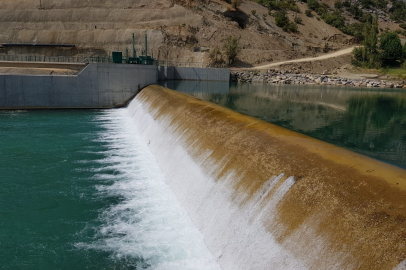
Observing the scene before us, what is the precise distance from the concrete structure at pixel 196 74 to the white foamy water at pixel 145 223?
92.1 feet

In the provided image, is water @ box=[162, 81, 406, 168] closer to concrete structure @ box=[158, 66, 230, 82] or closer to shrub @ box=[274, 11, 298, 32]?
concrete structure @ box=[158, 66, 230, 82]

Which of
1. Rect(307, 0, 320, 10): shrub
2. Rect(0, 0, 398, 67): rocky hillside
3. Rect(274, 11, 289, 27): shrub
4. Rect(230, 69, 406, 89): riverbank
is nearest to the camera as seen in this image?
Rect(230, 69, 406, 89): riverbank

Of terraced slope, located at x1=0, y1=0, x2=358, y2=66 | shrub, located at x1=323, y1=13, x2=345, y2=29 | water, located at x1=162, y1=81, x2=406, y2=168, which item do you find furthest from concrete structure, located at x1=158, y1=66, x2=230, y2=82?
shrub, located at x1=323, y1=13, x2=345, y2=29

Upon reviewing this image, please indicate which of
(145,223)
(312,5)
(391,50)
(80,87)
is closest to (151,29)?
(80,87)

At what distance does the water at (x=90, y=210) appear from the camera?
660 cm

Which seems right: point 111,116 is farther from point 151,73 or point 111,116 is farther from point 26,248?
point 26,248

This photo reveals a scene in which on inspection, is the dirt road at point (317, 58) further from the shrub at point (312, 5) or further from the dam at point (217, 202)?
the dam at point (217, 202)

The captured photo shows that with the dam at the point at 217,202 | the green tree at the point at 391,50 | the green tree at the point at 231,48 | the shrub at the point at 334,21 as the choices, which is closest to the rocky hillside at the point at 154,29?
the green tree at the point at 231,48

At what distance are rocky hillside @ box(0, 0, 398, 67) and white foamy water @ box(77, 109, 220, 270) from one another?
47.3 m

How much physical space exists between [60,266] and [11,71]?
93.1 feet

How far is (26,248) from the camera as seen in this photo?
6996 mm

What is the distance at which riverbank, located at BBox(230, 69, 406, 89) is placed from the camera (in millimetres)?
45334

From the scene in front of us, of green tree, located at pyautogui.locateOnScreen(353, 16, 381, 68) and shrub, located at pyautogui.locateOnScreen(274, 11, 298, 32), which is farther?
shrub, located at pyautogui.locateOnScreen(274, 11, 298, 32)

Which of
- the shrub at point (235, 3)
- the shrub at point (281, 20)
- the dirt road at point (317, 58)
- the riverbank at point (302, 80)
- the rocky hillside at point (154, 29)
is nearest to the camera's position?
the riverbank at point (302, 80)
